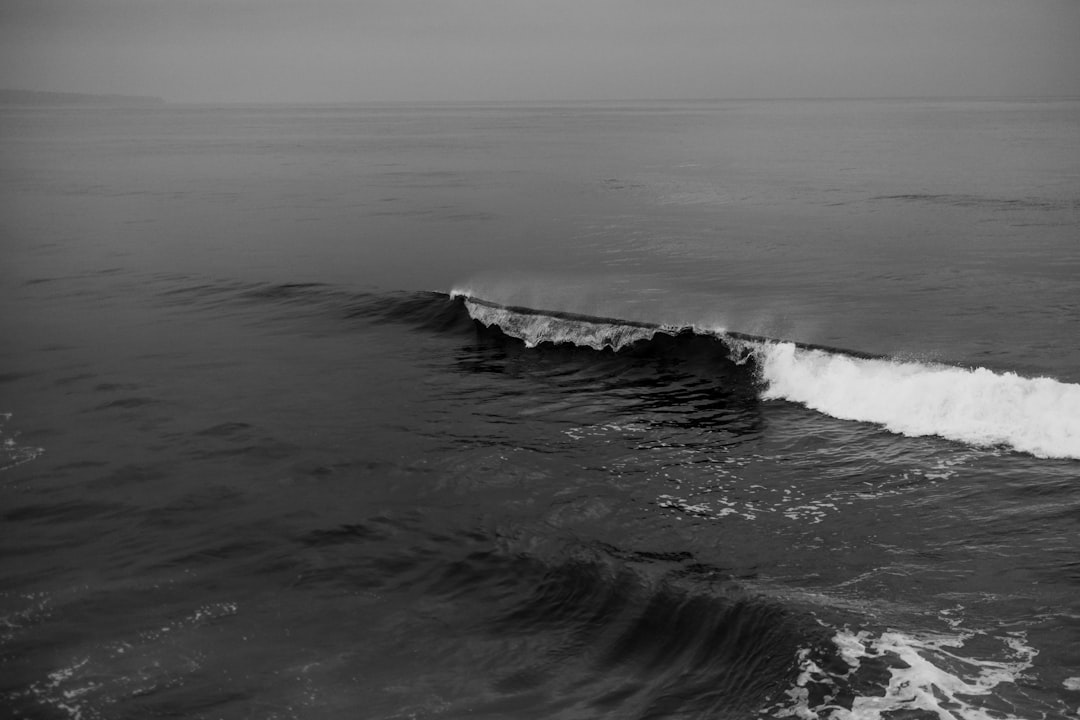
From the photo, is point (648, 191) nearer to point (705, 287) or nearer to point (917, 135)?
point (705, 287)

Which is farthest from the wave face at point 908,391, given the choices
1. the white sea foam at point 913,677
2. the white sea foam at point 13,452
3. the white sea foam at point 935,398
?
the white sea foam at point 13,452

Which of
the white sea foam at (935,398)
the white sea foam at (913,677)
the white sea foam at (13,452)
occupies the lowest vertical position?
the white sea foam at (913,677)

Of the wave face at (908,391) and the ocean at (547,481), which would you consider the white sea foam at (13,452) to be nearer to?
the ocean at (547,481)

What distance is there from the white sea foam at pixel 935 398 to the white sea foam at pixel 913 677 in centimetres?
696

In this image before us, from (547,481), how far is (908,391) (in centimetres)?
778

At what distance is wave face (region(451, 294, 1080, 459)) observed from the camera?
50.7 feet

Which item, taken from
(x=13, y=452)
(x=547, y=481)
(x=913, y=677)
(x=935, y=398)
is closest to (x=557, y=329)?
(x=547, y=481)

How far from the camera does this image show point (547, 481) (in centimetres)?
1430

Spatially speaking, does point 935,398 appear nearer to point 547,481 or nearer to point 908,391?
point 908,391

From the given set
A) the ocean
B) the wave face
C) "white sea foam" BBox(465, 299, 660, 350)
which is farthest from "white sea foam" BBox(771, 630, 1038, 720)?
"white sea foam" BBox(465, 299, 660, 350)

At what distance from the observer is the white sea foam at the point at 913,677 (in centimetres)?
836

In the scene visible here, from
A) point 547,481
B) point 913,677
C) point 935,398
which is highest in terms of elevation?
point 935,398

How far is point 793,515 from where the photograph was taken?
41.8 feet

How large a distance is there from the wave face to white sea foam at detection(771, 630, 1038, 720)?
6865 millimetres
